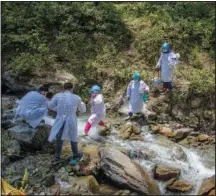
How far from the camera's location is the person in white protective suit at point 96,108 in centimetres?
872

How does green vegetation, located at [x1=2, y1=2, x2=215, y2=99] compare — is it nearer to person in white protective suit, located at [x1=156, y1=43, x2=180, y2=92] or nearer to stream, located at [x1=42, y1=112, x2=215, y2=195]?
person in white protective suit, located at [x1=156, y1=43, x2=180, y2=92]

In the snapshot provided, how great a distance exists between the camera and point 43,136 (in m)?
8.16

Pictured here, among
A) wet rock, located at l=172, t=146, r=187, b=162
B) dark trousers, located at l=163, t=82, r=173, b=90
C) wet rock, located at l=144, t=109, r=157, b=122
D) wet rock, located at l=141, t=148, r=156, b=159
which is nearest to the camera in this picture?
wet rock, located at l=141, t=148, r=156, b=159

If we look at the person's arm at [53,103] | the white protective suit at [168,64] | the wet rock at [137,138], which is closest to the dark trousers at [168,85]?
the white protective suit at [168,64]

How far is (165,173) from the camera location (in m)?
7.33

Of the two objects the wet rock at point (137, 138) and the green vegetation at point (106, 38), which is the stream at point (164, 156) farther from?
the green vegetation at point (106, 38)

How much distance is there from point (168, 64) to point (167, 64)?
0.13ft

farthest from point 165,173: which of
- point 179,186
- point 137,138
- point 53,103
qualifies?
point 53,103

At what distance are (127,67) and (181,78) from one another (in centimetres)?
169

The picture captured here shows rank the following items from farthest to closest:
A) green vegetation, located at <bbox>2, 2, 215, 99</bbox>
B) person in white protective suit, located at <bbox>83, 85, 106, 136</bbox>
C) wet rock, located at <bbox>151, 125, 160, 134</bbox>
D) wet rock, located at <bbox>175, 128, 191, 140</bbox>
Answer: green vegetation, located at <bbox>2, 2, 215, 99</bbox>
wet rock, located at <bbox>151, 125, 160, 134</bbox>
wet rock, located at <bbox>175, 128, 191, 140</bbox>
person in white protective suit, located at <bbox>83, 85, 106, 136</bbox>

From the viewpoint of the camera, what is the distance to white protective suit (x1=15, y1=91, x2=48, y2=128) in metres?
7.93

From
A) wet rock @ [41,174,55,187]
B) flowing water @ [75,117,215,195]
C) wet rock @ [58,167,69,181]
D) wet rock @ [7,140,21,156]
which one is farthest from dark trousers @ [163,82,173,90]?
wet rock @ [41,174,55,187]

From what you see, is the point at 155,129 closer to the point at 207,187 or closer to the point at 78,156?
the point at 78,156

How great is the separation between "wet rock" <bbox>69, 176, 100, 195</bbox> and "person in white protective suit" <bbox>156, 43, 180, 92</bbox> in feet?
14.9
